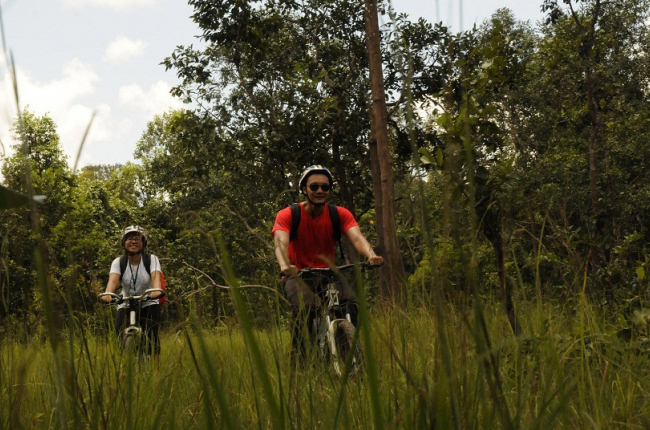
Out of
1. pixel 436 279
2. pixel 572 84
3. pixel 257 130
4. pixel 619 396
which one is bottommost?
pixel 619 396

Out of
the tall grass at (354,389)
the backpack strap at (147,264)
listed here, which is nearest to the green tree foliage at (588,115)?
the backpack strap at (147,264)

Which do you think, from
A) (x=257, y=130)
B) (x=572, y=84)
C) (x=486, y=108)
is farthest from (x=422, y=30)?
(x=486, y=108)

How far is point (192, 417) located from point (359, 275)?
1.47 m

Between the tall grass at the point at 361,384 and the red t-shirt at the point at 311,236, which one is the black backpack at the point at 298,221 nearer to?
the red t-shirt at the point at 311,236

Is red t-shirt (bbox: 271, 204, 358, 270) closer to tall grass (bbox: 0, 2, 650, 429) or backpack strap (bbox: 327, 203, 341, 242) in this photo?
backpack strap (bbox: 327, 203, 341, 242)

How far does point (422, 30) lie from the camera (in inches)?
667

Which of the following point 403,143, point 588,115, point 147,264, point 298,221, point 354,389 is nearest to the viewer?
point 354,389

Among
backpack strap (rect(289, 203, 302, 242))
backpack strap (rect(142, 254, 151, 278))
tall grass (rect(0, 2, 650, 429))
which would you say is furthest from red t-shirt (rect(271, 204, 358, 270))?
backpack strap (rect(142, 254, 151, 278))

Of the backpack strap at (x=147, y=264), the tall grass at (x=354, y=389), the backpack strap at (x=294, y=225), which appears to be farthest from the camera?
the backpack strap at (x=147, y=264)

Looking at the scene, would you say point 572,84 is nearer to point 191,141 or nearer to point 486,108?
point 191,141

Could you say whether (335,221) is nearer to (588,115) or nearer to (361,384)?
(361,384)

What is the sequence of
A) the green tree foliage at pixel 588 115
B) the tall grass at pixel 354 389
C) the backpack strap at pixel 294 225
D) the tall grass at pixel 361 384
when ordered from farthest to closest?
the green tree foliage at pixel 588 115 → the backpack strap at pixel 294 225 → the tall grass at pixel 354 389 → the tall grass at pixel 361 384

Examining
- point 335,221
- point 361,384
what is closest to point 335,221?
point 335,221

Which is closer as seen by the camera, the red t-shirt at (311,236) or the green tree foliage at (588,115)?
the red t-shirt at (311,236)
